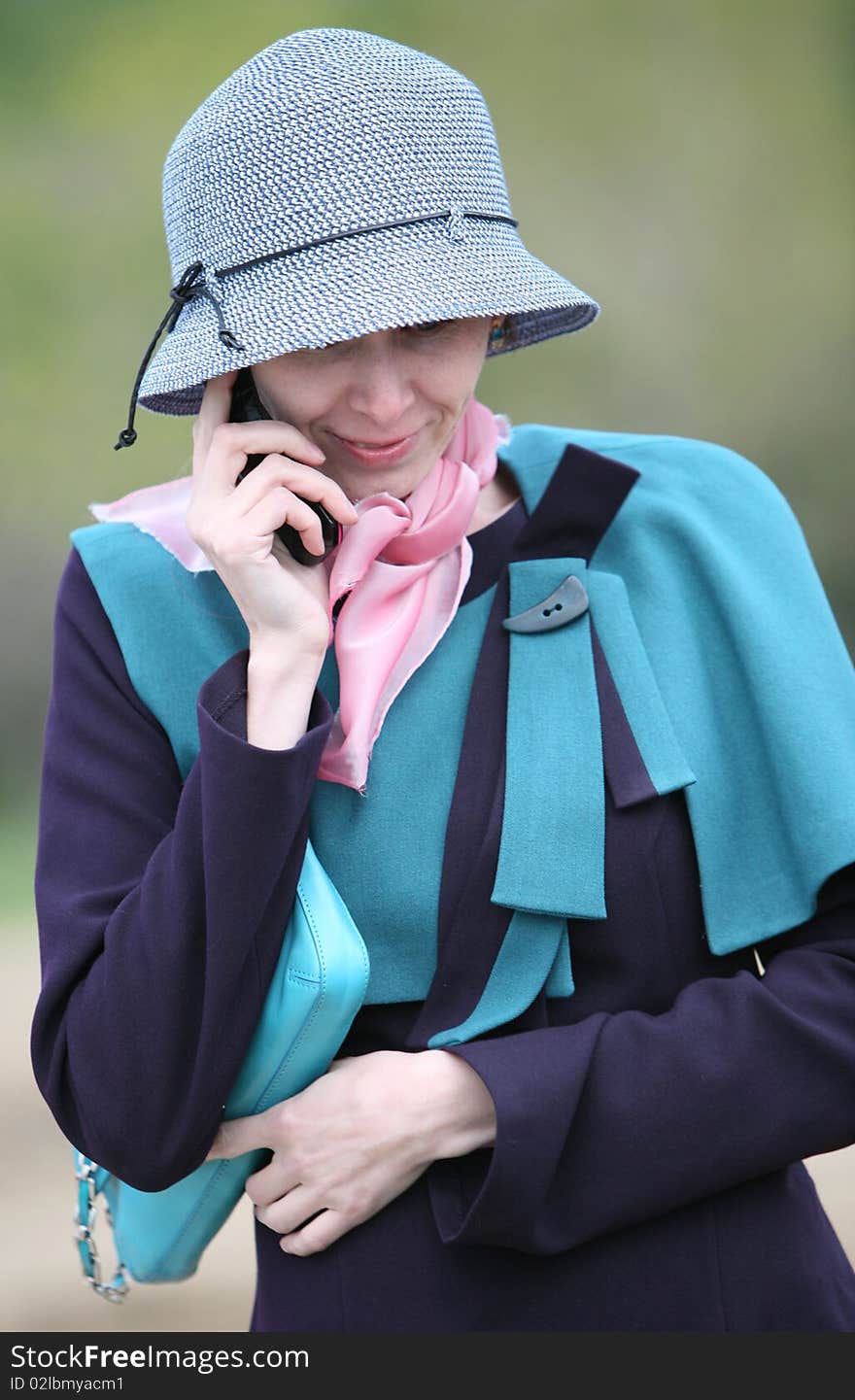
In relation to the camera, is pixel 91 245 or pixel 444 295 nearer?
pixel 444 295

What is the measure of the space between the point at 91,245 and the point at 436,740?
584 centimetres

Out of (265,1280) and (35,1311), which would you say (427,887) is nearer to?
(265,1280)

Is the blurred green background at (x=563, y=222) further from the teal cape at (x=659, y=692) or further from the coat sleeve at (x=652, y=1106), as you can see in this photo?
the coat sleeve at (x=652, y=1106)

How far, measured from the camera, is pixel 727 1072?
1439 mm

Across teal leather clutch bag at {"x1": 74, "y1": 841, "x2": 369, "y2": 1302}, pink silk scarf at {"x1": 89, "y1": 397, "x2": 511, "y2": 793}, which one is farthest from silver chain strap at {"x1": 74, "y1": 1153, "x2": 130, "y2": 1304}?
pink silk scarf at {"x1": 89, "y1": 397, "x2": 511, "y2": 793}

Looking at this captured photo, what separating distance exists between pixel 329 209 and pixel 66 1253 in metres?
2.87

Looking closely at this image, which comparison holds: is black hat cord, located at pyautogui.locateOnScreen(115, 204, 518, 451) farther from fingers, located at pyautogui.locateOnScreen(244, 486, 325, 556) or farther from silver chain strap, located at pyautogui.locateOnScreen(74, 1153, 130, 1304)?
silver chain strap, located at pyautogui.locateOnScreen(74, 1153, 130, 1304)

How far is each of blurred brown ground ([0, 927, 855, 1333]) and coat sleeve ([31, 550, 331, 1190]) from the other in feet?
5.89

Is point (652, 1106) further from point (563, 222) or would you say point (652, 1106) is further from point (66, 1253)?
point (563, 222)

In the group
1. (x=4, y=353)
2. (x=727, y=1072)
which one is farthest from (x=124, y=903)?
(x=4, y=353)

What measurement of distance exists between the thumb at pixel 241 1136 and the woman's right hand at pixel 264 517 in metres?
0.44

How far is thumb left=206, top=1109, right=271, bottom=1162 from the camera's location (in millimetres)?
1500

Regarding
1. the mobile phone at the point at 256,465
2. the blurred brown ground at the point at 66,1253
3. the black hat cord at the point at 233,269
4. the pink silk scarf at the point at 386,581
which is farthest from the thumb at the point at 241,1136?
the blurred brown ground at the point at 66,1253

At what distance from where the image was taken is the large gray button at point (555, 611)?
1594 mm
